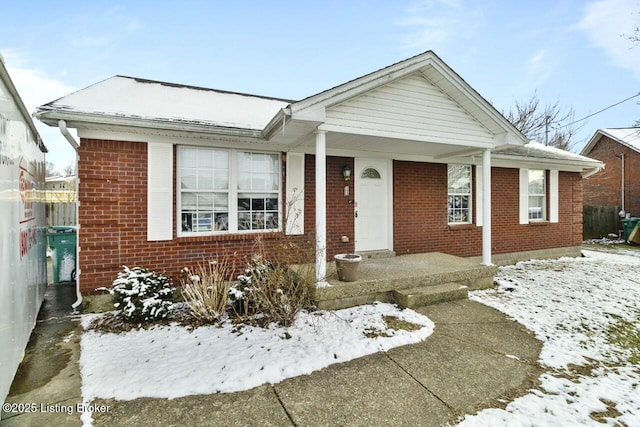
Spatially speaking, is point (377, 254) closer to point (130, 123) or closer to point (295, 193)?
point (295, 193)

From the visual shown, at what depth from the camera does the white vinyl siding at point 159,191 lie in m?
5.21

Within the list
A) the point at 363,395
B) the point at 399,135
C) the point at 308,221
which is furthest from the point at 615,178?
the point at 363,395

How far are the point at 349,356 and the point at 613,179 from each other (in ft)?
77.5

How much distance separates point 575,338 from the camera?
4.07 meters

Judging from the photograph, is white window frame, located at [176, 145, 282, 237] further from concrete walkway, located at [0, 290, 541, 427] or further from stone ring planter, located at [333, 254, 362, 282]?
concrete walkway, located at [0, 290, 541, 427]

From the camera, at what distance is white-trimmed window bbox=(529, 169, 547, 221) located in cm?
963

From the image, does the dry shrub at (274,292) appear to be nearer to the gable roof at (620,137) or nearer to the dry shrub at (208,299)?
the dry shrub at (208,299)

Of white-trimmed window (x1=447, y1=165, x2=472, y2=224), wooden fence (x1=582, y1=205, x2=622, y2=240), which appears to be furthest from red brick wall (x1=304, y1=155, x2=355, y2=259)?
wooden fence (x1=582, y1=205, x2=622, y2=240)

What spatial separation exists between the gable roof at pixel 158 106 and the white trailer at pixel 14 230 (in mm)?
824

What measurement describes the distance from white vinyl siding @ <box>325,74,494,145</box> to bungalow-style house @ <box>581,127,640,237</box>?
15470mm

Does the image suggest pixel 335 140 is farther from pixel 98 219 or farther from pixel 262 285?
pixel 98 219

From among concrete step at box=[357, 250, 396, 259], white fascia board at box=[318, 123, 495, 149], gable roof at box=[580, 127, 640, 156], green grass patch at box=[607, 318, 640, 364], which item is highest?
gable roof at box=[580, 127, 640, 156]

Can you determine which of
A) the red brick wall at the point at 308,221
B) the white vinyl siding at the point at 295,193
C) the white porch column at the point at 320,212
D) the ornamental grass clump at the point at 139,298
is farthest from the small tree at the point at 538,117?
the ornamental grass clump at the point at 139,298

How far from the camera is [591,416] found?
8.38 feet
